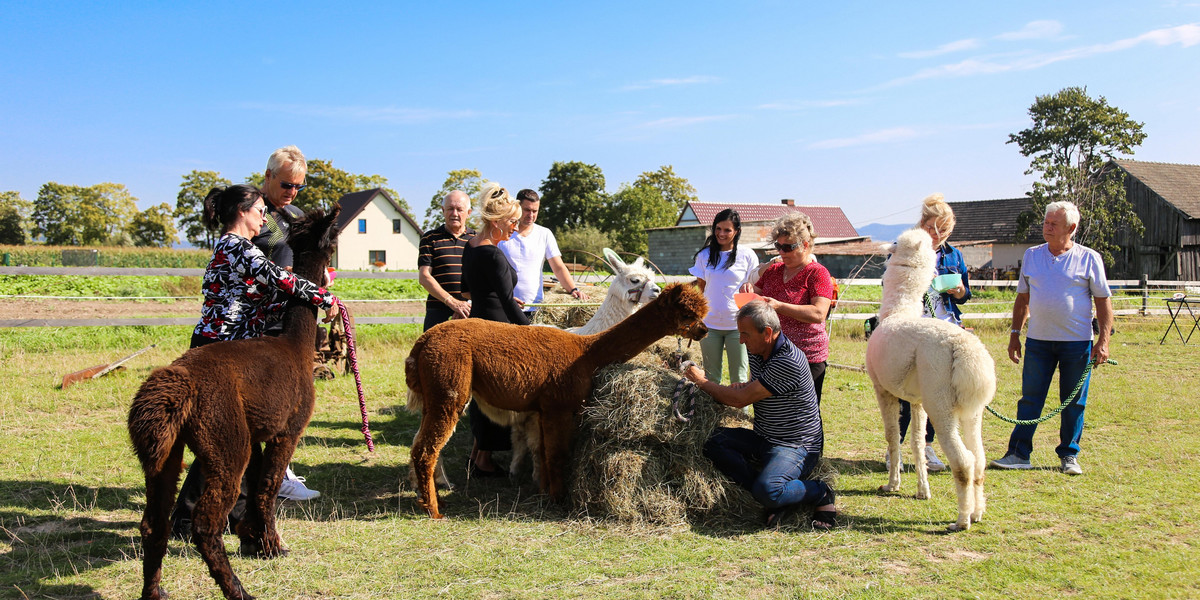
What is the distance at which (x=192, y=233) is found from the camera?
6519 cm

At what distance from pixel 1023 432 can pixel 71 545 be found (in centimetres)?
647

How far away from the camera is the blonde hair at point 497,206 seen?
4707 mm

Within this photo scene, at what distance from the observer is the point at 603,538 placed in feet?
12.7

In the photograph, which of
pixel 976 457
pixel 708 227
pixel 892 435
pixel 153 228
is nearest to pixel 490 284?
pixel 892 435

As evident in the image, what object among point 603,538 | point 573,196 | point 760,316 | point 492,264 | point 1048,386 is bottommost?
point 603,538

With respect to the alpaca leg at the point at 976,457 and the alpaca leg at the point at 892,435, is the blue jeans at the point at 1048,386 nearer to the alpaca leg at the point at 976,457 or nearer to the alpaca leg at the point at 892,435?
the alpaca leg at the point at 892,435

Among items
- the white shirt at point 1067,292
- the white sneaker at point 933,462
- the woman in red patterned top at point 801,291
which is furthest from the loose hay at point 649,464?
the white shirt at point 1067,292

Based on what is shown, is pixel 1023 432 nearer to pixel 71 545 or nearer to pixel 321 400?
pixel 71 545

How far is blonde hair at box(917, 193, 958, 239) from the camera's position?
5148mm

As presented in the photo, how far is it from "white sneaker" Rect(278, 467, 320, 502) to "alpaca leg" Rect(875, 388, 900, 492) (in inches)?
156

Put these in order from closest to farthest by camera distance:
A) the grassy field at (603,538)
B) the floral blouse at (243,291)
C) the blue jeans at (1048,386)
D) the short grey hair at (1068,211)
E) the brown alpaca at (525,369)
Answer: the grassy field at (603,538), the floral blouse at (243,291), the brown alpaca at (525,369), the short grey hair at (1068,211), the blue jeans at (1048,386)

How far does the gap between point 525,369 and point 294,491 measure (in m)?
1.78

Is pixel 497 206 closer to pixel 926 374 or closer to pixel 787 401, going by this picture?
pixel 787 401

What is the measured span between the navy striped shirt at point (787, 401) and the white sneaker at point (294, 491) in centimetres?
303
